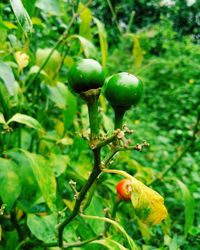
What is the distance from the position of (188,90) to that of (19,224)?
3131mm

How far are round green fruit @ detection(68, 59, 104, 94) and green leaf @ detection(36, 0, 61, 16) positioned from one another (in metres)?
0.40

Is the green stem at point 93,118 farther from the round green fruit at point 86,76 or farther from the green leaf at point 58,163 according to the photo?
the green leaf at point 58,163

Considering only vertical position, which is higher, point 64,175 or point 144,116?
point 64,175

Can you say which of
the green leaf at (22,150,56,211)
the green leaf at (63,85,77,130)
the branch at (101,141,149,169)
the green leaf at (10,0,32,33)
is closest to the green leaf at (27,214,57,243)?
the green leaf at (22,150,56,211)

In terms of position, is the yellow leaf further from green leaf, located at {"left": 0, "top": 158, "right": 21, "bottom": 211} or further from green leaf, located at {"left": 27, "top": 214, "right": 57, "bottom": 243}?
green leaf, located at {"left": 27, "top": 214, "right": 57, "bottom": 243}

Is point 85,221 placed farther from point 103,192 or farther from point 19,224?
point 103,192

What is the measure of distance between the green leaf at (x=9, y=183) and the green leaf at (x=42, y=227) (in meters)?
0.08

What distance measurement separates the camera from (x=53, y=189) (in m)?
0.93

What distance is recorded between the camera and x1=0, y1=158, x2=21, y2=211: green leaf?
0.95 meters

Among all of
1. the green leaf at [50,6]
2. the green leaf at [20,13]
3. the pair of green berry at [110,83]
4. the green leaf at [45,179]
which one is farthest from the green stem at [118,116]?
the green leaf at [50,6]

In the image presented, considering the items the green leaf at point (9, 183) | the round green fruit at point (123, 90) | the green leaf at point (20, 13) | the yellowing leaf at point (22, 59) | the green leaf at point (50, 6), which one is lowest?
the green leaf at point (9, 183)

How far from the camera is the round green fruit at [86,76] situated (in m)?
0.60

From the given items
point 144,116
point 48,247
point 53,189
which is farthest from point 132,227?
point 144,116

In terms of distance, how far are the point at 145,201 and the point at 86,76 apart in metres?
0.20
